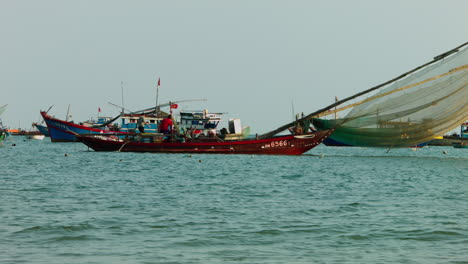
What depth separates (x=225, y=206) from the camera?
56.2 ft

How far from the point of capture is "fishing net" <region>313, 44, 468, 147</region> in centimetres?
3394

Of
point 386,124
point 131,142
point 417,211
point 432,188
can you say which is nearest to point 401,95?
point 386,124

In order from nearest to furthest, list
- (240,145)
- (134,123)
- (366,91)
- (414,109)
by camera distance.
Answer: (414,109)
(366,91)
(240,145)
(134,123)

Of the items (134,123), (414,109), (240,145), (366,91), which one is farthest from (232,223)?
(134,123)

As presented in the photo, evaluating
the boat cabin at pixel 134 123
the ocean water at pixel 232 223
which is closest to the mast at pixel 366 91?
the ocean water at pixel 232 223

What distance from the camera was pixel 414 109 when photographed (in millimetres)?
35750

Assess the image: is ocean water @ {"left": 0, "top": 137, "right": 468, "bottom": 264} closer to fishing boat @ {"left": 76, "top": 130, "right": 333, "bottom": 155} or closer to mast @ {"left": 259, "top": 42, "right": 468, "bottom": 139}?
mast @ {"left": 259, "top": 42, "right": 468, "bottom": 139}

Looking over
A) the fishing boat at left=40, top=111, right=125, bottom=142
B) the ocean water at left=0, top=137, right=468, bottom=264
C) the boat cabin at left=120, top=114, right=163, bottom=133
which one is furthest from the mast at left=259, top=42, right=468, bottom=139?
the boat cabin at left=120, top=114, right=163, bottom=133

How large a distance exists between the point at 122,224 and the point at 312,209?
5277mm

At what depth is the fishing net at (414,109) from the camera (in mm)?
33938

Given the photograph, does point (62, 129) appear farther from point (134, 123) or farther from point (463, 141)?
point (463, 141)

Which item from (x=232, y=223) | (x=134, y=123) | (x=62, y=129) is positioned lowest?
(x=232, y=223)

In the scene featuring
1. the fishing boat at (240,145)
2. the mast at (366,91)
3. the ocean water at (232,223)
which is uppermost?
the mast at (366,91)

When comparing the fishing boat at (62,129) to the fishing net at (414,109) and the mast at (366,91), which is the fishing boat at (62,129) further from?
the fishing net at (414,109)
